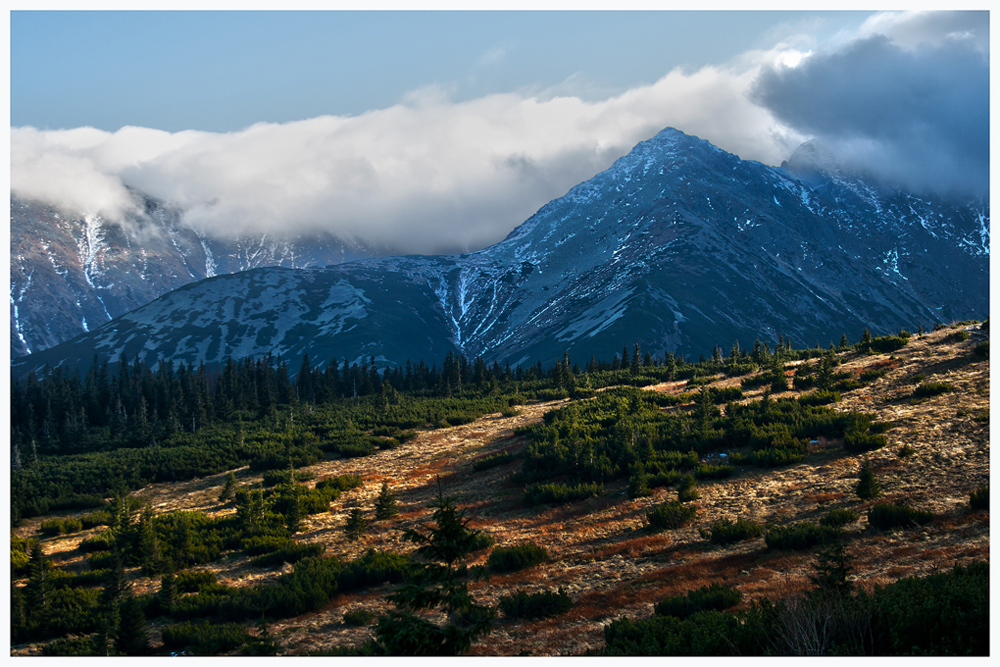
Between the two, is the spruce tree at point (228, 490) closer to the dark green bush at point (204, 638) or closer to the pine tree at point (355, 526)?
the pine tree at point (355, 526)

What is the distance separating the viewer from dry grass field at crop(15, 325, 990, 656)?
1592 cm

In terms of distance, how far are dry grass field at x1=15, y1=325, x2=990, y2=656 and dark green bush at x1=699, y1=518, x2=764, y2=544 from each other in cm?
32

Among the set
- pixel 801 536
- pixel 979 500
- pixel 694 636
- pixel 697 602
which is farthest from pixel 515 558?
pixel 979 500

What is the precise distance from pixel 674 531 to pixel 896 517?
645 cm

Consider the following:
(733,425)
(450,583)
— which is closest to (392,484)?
(733,425)

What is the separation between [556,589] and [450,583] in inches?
277

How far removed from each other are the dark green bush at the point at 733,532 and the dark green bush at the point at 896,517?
3.15 metres

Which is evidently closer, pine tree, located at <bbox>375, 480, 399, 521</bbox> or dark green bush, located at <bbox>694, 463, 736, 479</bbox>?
dark green bush, located at <bbox>694, 463, 736, 479</bbox>

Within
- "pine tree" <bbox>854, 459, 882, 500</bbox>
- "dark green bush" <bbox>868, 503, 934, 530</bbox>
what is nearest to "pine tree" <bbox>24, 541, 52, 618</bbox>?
"dark green bush" <bbox>868, 503, 934, 530</bbox>

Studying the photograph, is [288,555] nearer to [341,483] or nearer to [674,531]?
[341,483]

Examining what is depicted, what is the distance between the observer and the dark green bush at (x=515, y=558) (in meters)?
20.5

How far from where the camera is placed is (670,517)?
22047mm

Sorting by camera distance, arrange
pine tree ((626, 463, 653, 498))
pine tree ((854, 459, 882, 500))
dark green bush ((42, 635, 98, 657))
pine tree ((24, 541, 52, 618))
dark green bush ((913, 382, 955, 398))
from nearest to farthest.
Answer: dark green bush ((42, 635, 98, 657)), pine tree ((24, 541, 52, 618)), pine tree ((854, 459, 882, 500)), pine tree ((626, 463, 653, 498)), dark green bush ((913, 382, 955, 398))

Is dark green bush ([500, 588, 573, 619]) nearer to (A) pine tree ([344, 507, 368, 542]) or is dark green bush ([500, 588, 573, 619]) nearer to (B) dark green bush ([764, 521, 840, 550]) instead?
(B) dark green bush ([764, 521, 840, 550])
